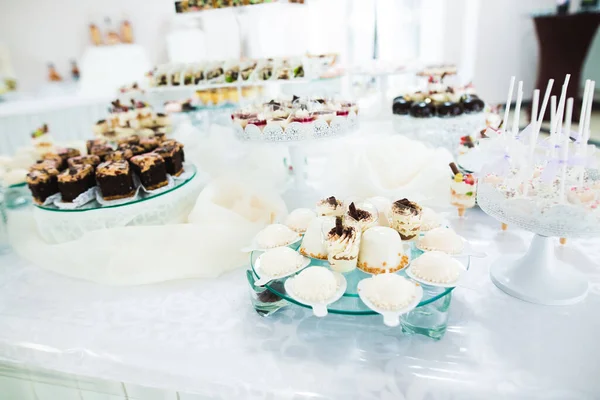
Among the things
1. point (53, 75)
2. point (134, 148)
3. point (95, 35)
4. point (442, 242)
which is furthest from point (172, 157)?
point (53, 75)

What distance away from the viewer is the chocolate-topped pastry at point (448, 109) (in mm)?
1756

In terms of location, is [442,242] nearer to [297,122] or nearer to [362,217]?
[362,217]

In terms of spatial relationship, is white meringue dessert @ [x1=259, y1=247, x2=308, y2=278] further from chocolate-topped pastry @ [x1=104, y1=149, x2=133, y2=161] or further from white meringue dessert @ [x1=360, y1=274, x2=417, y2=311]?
chocolate-topped pastry @ [x1=104, y1=149, x2=133, y2=161]

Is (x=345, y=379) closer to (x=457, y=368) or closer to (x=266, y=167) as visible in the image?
(x=457, y=368)

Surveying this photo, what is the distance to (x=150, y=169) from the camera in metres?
1.32

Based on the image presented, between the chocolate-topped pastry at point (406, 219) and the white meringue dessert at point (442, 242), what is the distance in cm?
3

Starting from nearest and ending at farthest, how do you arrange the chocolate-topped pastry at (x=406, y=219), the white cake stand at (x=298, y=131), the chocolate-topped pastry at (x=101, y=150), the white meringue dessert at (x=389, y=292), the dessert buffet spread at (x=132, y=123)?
the white meringue dessert at (x=389, y=292), the chocolate-topped pastry at (x=406, y=219), the white cake stand at (x=298, y=131), the chocolate-topped pastry at (x=101, y=150), the dessert buffet spread at (x=132, y=123)

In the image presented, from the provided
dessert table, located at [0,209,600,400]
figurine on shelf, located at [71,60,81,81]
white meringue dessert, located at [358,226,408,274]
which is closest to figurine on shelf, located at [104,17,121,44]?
figurine on shelf, located at [71,60,81,81]

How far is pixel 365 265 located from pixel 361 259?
2 centimetres

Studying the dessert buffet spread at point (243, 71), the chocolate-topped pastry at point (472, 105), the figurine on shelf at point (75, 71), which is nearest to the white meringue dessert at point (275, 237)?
the dessert buffet spread at point (243, 71)

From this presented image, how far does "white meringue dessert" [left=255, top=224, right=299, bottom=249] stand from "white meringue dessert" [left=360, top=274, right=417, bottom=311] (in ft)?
0.85

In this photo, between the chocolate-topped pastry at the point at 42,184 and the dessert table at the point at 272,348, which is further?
the chocolate-topped pastry at the point at 42,184

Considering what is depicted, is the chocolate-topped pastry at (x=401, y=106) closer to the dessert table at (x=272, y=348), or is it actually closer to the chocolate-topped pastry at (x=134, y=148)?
the dessert table at (x=272, y=348)

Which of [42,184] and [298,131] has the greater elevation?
[298,131]
